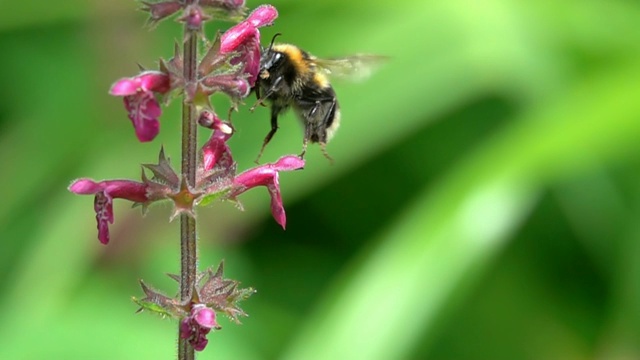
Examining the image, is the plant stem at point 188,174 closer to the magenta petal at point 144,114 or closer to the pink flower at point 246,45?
the magenta petal at point 144,114

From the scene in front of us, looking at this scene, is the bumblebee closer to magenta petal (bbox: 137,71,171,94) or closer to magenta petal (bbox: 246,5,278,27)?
magenta petal (bbox: 246,5,278,27)

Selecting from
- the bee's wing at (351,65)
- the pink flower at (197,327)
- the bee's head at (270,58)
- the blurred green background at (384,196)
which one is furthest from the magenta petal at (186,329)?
the blurred green background at (384,196)

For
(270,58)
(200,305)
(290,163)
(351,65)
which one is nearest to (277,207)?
(290,163)

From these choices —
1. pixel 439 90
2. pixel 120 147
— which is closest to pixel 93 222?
pixel 120 147

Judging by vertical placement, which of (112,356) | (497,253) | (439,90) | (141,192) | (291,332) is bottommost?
(291,332)

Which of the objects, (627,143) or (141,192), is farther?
(627,143)

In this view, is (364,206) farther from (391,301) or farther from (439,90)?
(391,301)

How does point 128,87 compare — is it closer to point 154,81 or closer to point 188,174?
point 154,81

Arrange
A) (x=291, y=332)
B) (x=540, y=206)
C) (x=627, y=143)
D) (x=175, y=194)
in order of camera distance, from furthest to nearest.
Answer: (x=540, y=206) < (x=291, y=332) < (x=627, y=143) < (x=175, y=194)
